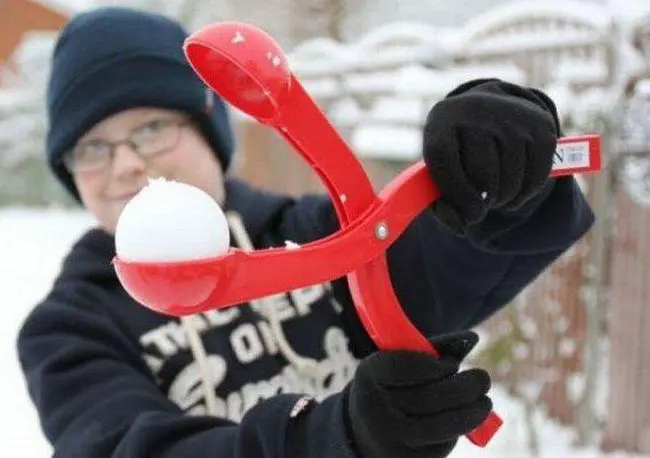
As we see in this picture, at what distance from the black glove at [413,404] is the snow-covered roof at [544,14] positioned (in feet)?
7.24

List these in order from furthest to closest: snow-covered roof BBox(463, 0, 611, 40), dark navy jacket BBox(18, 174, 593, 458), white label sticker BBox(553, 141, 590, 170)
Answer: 1. snow-covered roof BBox(463, 0, 611, 40)
2. dark navy jacket BBox(18, 174, 593, 458)
3. white label sticker BBox(553, 141, 590, 170)

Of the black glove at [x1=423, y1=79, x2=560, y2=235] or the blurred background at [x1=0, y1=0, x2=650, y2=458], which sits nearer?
the black glove at [x1=423, y1=79, x2=560, y2=235]

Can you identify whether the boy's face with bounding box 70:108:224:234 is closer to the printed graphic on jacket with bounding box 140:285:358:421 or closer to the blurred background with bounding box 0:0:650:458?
the printed graphic on jacket with bounding box 140:285:358:421

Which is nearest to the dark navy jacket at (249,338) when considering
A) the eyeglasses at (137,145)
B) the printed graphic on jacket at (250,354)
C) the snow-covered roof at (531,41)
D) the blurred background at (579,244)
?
the printed graphic on jacket at (250,354)

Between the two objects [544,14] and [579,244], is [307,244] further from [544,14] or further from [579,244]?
[544,14]

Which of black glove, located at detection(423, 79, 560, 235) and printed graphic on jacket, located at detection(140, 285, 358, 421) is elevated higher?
black glove, located at detection(423, 79, 560, 235)

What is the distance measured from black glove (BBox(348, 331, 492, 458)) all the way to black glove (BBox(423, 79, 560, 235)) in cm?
10

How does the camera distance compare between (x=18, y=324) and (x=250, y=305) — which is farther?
(x=18, y=324)

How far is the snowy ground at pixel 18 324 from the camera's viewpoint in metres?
2.73

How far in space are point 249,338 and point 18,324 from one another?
3493 mm

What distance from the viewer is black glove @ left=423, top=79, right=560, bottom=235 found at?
584 millimetres

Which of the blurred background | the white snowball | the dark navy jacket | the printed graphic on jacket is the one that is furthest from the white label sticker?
the blurred background

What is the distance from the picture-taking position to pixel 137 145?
3.33 feet

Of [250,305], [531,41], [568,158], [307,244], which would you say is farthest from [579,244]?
[307,244]
